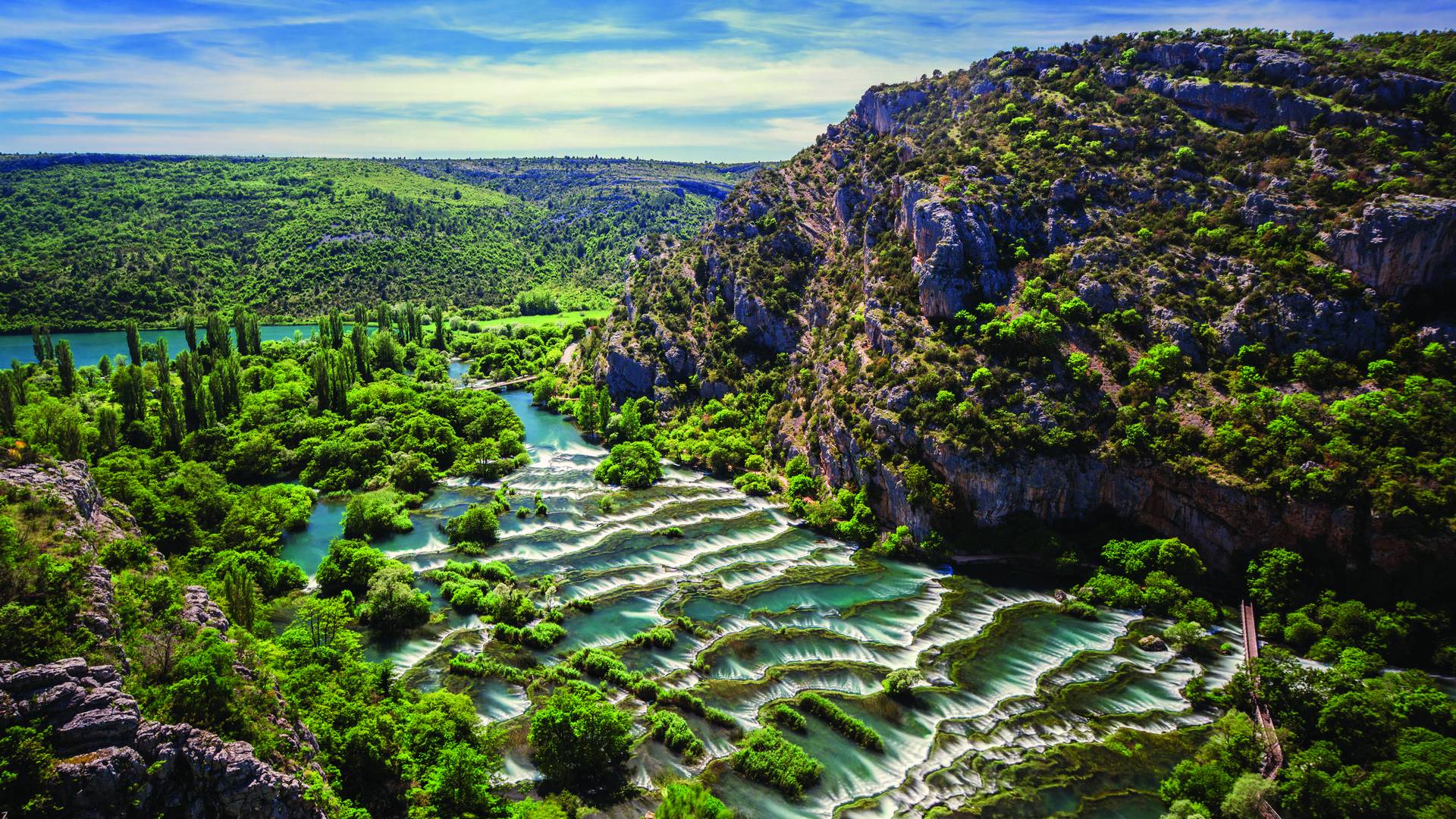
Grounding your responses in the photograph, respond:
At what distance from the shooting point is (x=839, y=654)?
70.4m

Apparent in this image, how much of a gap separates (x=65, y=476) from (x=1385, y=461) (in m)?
127

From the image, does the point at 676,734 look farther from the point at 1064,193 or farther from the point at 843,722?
the point at 1064,193

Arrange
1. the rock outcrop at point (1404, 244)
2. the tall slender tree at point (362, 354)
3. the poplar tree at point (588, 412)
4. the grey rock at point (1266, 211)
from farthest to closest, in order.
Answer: the tall slender tree at point (362, 354) → the poplar tree at point (588, 412) → the grey rock at point (1266, 211) → the rock outcrop at point (1404, 244)

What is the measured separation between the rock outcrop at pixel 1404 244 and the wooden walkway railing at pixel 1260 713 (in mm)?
46229

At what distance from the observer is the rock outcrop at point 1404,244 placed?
3290 inches

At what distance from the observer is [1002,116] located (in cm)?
14050

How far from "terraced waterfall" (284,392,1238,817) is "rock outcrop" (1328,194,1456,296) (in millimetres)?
50430

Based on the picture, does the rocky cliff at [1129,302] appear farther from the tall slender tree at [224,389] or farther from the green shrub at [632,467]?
the tall slender tree at [224,389]

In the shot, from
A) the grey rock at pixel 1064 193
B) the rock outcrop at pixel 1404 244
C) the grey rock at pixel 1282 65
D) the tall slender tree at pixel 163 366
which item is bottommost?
the tall slender tree at pixel 163 366

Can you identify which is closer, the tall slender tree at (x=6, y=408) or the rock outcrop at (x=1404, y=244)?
the rock outcrop at (x=1404, y=244)

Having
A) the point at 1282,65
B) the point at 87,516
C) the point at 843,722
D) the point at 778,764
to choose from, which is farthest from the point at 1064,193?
the point at 87,516

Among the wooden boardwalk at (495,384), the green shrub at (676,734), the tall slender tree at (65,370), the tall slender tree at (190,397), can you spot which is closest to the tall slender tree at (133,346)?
the tall slender tree at (65,370)

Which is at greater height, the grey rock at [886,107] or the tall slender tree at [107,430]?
the grey rock at [886,107]

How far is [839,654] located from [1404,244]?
3354 inches
